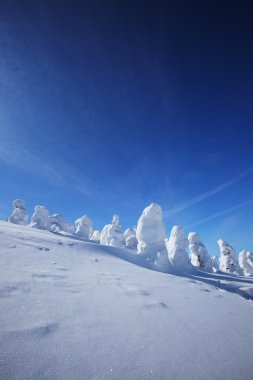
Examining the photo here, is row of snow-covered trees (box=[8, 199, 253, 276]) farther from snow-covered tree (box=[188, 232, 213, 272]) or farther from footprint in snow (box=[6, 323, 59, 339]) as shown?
footprint in snow (box=[6, 323, 59, 339])

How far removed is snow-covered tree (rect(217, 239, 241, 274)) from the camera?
5238 centimetres

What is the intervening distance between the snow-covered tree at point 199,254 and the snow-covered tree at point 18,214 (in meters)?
44.2

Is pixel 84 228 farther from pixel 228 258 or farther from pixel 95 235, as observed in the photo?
pixel 228 258

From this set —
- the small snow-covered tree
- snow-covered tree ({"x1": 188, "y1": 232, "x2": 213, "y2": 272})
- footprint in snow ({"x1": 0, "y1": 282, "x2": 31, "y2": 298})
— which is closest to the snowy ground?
footprint in snow ({"x1": 0, "y1": 282, "x2": 31, "y2": 298})

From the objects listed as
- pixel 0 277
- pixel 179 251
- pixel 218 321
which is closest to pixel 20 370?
pixel 0 277

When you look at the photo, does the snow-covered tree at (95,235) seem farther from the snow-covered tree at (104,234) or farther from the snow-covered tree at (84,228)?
the snow-covered tree at (84,228)

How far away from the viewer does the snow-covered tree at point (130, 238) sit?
58.3 meters

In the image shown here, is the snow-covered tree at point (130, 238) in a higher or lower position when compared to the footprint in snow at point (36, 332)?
higher

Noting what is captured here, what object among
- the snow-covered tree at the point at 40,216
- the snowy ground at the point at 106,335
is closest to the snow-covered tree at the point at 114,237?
the snow-covered tree at the point at 40,216

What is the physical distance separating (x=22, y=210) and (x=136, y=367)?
5711 centimetres

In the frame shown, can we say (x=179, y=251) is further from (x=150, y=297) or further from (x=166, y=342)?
(x=166, y=342)

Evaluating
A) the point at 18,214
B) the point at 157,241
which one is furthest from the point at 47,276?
the point at 18,214

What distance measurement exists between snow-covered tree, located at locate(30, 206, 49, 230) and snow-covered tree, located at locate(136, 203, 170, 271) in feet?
104

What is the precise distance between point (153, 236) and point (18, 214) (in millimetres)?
40300
